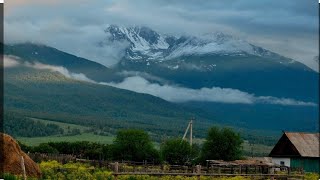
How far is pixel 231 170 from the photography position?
48.8 meters

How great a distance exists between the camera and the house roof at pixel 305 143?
2552 inches

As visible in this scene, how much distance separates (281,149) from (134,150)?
48.7 ft

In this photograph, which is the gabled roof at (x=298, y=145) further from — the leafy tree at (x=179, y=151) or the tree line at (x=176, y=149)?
the leafy tree at (x=179, y=151)

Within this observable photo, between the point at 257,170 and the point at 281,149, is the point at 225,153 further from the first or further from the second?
the point at 257,170

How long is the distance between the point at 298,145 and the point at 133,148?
53.9 feet

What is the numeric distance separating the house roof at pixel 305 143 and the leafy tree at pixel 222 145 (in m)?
5.61

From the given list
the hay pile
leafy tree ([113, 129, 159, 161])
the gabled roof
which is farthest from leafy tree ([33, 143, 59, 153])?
the hay pile

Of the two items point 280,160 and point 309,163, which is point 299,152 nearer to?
point 309,163

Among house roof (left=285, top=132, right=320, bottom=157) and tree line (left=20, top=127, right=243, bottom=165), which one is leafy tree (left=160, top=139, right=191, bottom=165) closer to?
tree line (left=20, top=127, right=243, bottom=165)

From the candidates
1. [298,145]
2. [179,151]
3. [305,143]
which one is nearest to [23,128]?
[179,151]

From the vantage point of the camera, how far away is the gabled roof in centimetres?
6500

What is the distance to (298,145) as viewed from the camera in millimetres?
65812

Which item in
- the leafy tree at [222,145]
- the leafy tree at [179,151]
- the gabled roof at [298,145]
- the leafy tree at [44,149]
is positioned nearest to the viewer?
the leafy tree at [222,145]

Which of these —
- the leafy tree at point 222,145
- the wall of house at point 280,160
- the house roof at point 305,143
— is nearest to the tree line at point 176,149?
the leafy tree at point 222,145
